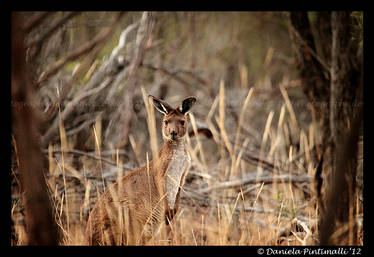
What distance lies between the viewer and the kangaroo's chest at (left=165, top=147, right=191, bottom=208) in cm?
277

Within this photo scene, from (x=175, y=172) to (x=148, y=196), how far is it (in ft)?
0.95

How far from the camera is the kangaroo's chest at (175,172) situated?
277 centimetres

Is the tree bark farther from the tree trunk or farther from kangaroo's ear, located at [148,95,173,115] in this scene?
the tree trunk

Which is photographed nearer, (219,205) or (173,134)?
(173,134)

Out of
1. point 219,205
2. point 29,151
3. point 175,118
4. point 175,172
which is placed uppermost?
point 175,118

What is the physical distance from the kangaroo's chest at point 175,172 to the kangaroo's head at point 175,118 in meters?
0.14

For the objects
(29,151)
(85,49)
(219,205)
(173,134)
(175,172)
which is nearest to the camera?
(29,151)

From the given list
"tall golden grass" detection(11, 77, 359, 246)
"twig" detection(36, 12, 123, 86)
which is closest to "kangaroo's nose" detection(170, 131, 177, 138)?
"tall golden grass" detection(11, 77, 359, 246)

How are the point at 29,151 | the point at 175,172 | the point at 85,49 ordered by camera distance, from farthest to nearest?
the point at 85,49 < the point at 175,172 < the point at 29,151

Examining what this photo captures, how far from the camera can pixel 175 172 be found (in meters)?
2.81

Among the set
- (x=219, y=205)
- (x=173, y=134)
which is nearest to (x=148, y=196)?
(x=173, y=134)

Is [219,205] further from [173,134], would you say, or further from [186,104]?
[186,104]
